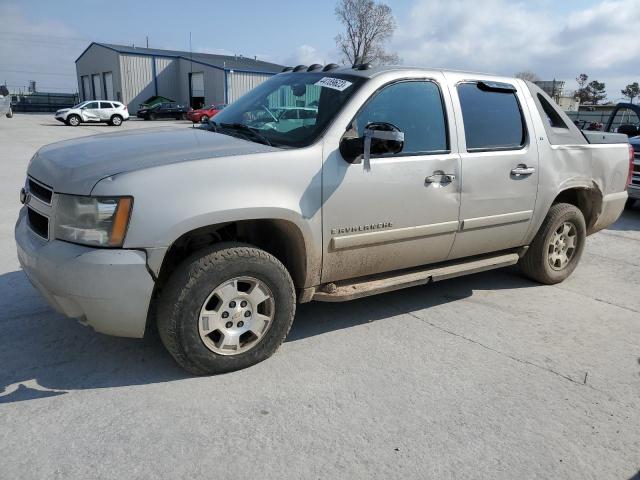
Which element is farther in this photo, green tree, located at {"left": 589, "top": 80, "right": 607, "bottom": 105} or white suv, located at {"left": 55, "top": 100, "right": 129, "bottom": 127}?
green tree, located at {"left": 589, "top": 80, "right": 607, "bottom": 105}

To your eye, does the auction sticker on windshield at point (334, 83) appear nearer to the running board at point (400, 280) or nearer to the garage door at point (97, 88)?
the running board at point (400, 280)

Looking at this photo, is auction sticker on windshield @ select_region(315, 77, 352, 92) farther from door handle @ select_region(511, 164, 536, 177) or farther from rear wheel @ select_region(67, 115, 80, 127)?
rear wheel @ select_region(67, 115, 80, 127)

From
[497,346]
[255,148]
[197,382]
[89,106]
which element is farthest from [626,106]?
[89,106]

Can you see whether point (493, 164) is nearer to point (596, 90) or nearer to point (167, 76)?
point (167, 76)

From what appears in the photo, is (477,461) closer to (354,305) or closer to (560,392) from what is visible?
(560,392)

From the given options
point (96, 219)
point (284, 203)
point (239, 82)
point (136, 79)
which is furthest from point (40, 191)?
point (136, 79)

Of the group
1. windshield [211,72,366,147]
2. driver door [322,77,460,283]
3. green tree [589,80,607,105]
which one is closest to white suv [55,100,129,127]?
windshield [211,72,366,147]

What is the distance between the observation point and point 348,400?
294 cm

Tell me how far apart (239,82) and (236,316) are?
47.2 m

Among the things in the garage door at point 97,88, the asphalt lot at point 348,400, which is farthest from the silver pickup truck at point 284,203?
the garage door at point 97,88

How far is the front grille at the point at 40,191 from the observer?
2.96m

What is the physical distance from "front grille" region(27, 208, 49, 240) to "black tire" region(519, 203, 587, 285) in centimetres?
400

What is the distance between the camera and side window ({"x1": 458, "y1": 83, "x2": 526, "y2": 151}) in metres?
3.96

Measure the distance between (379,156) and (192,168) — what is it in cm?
126
